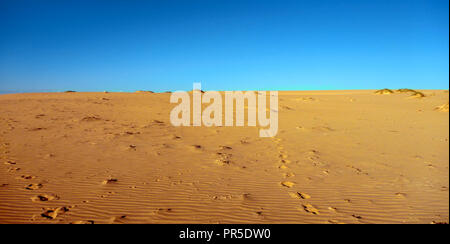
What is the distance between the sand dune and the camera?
3.79 metres

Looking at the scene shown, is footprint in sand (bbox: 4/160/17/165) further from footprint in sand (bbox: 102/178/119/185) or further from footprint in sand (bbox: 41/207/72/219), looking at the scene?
footprint in sand (bbox: 41/207/72/219)

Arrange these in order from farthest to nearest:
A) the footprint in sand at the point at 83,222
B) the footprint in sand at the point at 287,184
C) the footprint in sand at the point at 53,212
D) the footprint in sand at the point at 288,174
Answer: the footprint in sand at the point at 288,174 < the footprint in sand at the point at 287,184 < the footprint in sand at the point at 53,212 < the footprint in sand at the point at 83,222

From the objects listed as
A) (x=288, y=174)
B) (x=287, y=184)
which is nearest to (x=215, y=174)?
(x=287, y=184)

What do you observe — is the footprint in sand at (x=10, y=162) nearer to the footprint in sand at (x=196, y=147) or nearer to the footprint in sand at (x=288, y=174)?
the footprint in sand at (x=196, y=147)

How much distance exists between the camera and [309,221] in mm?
3646

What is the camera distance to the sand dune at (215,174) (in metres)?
3.79

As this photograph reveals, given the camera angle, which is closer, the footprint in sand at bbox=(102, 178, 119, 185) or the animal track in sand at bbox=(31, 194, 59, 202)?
the animal track in sand at bbox=(31, 194, 59, 202)

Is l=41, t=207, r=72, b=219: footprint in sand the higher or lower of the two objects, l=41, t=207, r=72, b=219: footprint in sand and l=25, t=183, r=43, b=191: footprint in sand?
the lower

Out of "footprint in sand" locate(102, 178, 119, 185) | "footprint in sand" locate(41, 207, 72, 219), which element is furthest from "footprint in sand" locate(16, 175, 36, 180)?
"footprint in sand" locate(41, 207, 72, 219)

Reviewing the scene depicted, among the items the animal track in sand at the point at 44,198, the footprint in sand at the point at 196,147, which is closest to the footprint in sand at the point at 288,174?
the footprint in sand at the point at 196,147

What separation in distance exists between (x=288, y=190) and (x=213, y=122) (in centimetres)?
751

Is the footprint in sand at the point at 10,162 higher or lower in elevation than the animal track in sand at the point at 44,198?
higher

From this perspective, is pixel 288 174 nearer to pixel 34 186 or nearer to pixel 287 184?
pixel 287 184
